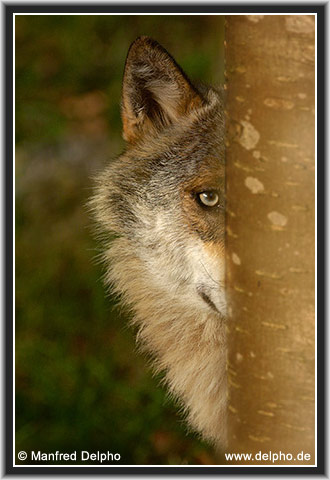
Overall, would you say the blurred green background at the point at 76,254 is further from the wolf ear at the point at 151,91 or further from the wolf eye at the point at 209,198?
the wolf eye at the point at 209,198

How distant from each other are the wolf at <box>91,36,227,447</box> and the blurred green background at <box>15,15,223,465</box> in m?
0.40

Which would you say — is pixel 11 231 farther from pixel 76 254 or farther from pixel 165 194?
pixel 76 254

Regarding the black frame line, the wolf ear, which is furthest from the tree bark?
the wolf ear

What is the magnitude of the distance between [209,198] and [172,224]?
0.87 feet

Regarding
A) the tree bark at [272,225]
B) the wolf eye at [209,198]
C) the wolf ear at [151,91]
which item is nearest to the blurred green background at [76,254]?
the wolf ear at [151,91]

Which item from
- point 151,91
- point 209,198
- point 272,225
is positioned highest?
point 151,91

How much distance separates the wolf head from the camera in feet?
11.1

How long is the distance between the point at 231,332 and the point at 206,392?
1458mm

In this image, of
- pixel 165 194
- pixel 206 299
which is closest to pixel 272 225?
pixel 206 299

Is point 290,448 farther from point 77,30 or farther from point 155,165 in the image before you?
point 77,30

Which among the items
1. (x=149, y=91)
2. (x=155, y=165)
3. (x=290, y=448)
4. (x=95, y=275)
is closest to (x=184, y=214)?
(x=155, y=165)

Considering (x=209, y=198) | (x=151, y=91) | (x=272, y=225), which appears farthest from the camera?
(x=151, y=91)

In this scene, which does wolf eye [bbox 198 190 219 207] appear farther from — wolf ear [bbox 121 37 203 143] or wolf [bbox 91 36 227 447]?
wolf ear [bbox 121 37 203 143]

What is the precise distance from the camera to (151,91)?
152 inches
